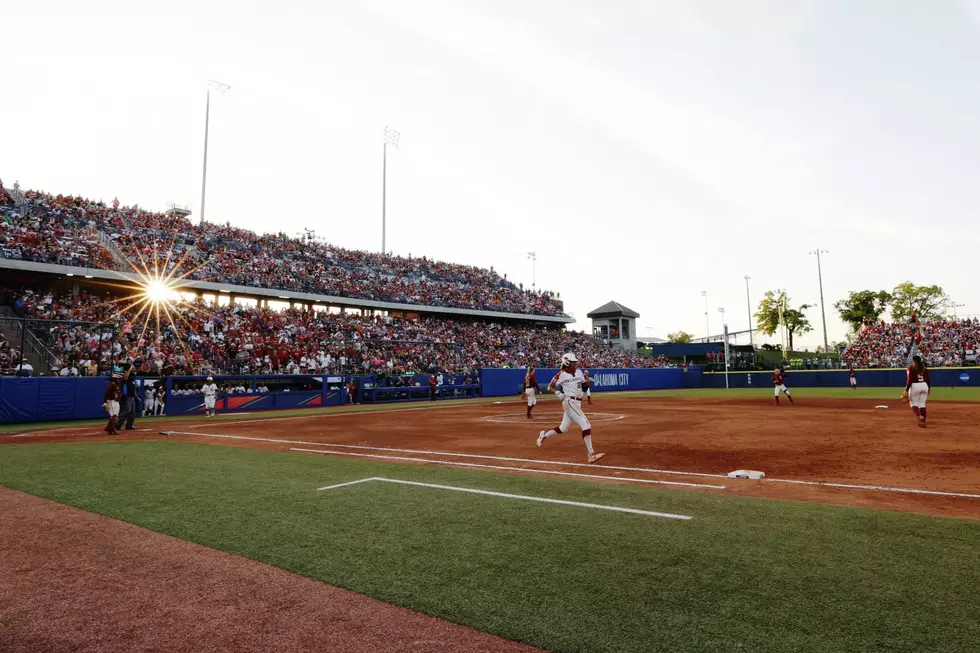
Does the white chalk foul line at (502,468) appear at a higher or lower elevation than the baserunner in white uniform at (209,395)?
lower

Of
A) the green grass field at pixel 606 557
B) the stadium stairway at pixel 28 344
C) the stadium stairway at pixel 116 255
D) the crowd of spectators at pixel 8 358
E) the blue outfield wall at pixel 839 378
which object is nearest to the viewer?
the green grass field at pixel 606 557

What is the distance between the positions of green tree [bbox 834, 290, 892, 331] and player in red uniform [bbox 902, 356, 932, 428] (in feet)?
289

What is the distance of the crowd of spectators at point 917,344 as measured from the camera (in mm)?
45938

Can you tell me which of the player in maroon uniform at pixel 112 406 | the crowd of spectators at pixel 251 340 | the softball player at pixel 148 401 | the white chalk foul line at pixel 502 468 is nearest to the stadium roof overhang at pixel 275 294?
the crowd of spectators at pixel 251 340

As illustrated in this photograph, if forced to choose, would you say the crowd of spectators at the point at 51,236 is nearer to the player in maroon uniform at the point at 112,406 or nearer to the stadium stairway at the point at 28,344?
the stadium stairway at the point at 28,344

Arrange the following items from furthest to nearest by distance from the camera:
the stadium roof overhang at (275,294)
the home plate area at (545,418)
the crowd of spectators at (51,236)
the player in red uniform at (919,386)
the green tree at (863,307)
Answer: the green tree at (863,307), the stadium roof overhang at (275,294), the crowd of spectators at (51,236), the home plate area at (545,418), the player in red uniform at (919,386)

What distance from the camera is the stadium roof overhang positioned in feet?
98.2

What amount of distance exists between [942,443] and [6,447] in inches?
911

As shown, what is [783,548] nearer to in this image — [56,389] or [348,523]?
[348,523]

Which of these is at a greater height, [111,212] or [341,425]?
[111,212]

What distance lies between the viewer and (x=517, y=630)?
366cm

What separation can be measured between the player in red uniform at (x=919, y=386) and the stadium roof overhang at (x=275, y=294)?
121ft

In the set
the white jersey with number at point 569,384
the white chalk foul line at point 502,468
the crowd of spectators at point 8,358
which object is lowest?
the white chalk foul line at point 502,468

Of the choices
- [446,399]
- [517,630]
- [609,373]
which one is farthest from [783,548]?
[609,373]
